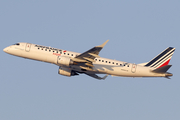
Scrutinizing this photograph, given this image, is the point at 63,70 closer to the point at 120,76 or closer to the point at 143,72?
the point at 120,76

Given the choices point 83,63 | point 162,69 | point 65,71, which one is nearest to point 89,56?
point 83,63

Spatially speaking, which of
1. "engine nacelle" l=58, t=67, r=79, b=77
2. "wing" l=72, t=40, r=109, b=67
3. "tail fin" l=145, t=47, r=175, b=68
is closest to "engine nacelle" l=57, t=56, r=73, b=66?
"wing" l=72, t=40, r=109, b=67

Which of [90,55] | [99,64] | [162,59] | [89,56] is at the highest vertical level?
[162,59]

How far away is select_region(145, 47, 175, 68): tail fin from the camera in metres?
57.6

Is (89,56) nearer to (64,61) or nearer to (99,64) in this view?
(99,64)

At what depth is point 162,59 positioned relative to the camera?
5791 cm

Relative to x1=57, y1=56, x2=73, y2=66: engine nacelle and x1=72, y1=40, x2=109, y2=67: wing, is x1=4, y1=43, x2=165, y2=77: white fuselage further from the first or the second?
x1=72, y1=40, x2=109, y2=67: wing

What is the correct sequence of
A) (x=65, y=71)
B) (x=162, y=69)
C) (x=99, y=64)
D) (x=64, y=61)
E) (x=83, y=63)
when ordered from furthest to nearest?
(x=65, y=71) → (x=99, y=64) → (x=83, y=63) → (x=162, y=69) → (x=64, y=61)

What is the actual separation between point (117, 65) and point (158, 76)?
7.93 metres

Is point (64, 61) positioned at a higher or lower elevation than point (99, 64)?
lower

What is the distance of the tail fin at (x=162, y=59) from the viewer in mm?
57625

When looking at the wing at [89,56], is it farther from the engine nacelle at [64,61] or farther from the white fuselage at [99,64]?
the white fuselage at [99,64]

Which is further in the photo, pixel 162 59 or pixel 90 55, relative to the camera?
pixel 162 59

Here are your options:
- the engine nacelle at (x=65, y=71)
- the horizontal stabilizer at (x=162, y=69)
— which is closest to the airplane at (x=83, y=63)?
the horizontal stabilizer at (x=162, y=69)
